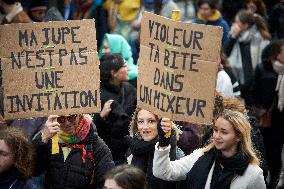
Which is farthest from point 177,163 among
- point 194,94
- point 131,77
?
point 131,77

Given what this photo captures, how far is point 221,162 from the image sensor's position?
5.50 metres

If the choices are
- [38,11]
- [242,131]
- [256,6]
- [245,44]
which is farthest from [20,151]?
[256,6]

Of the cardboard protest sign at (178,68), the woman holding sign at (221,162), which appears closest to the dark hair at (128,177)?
the woman holding sign at (221,162)

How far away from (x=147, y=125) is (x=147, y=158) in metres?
0.26

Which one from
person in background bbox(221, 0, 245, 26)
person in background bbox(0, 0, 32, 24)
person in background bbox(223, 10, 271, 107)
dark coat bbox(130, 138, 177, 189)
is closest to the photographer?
dark coat bbox(130, 138, 177, 189)

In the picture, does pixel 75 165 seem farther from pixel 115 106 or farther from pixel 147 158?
pixel 115 106

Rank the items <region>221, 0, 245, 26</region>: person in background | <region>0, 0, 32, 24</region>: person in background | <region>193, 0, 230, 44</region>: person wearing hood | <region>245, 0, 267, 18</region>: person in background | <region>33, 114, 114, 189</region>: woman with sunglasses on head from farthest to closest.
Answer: <region>221, 0, 245, 26</region>: person in background < <region>245, 0, 267, 18</region>: person in background < <region>193, 0, 230, 44</region>: person wearing hood < <region>0, 0, 32, 24</region>: person in background < <region>33, 114, 114, 189</region>: woman with sunglasses on head

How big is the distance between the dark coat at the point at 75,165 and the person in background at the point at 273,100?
9.99ft

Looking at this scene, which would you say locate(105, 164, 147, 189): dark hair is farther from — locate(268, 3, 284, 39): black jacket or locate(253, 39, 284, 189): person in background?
locate(268, 3, 284, 39): black jacket

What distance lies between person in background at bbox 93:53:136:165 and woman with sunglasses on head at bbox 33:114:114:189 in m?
1.48

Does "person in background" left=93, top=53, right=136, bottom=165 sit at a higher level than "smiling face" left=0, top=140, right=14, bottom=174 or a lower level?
lower

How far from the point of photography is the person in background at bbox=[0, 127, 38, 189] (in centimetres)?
549

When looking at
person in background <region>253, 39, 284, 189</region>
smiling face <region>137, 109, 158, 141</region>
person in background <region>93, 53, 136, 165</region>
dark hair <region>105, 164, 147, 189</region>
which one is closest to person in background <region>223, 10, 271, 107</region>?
person in background <region>253, 39, 284, 189</region>

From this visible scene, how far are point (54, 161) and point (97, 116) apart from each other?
5.72 feet
